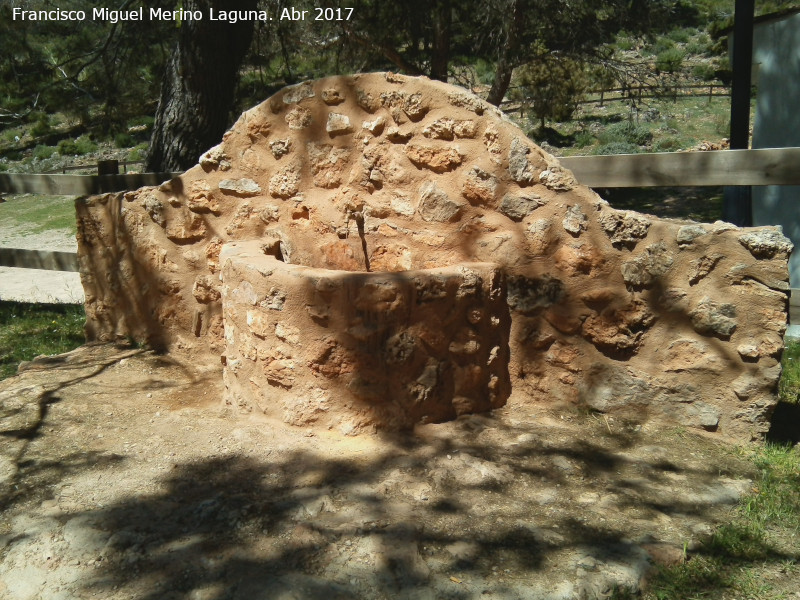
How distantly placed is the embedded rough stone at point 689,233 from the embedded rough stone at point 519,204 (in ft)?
2.18

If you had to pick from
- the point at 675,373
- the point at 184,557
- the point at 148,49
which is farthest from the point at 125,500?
the point at 148,49

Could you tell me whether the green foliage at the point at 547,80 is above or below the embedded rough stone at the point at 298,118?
above

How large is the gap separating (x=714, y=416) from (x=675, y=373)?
264 millimetres

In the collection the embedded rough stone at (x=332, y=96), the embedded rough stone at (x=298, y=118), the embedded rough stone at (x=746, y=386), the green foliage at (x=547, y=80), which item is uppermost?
the green foliage at (x=547, y=80)

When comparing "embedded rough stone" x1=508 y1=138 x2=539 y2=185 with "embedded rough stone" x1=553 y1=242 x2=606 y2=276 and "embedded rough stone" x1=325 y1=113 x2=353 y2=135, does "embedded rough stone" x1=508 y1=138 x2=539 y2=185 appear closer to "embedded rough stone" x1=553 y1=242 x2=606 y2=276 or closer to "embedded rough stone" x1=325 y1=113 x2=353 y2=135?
"embedded rough stone" x1=553 y1=242 x2=606 y2=276

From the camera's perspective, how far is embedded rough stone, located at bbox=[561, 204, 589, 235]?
3.97 meters

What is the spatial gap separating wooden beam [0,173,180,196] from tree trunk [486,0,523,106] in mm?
5225

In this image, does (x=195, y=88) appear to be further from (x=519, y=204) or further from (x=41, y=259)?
(x=519, y=204)

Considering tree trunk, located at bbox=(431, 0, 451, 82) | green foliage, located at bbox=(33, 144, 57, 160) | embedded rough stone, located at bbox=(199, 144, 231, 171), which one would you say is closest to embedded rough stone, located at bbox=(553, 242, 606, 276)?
embedded rough stone, located at bbox=(199, 144, 231, 171)

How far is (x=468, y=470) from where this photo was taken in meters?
3.49

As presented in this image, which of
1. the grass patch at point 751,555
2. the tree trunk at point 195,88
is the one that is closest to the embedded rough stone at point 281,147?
the tree trunk at point 195,88

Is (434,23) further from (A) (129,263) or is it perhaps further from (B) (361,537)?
(B) (361,537)

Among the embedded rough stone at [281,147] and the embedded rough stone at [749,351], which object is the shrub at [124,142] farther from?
the embedded rough stone at [749,351]

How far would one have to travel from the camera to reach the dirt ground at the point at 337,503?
111 inches
